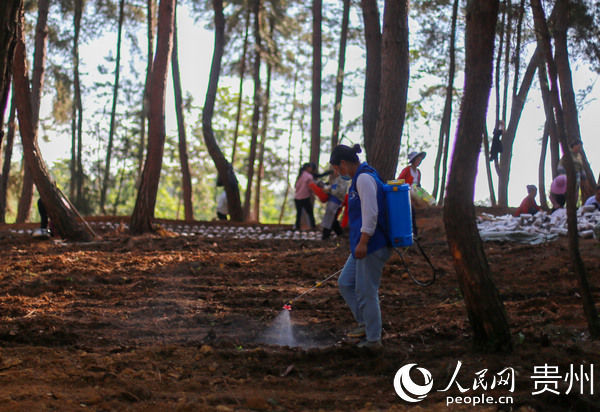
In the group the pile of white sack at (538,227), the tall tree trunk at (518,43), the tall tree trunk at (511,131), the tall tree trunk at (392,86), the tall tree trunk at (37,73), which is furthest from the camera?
the tall tree trunk at (511,131)

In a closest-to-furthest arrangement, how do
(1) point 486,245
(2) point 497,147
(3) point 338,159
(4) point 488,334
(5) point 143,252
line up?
(4) point 488,334, (3) point 338,159, (5) point 143,252, (1) point 486,245, (2) point 497,147

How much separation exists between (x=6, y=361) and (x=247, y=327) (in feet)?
8.91

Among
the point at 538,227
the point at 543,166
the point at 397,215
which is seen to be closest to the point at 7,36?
the point at 397,215

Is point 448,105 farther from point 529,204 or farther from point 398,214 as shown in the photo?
point 398,214

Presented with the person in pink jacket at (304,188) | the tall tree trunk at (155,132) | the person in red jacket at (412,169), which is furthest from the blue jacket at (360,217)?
the person in pink jacket at (304,188)

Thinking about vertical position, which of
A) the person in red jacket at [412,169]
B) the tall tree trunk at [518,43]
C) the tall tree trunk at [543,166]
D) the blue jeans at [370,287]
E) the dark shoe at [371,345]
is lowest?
the dark shoe at [371,345]

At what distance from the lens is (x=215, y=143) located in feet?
73.4

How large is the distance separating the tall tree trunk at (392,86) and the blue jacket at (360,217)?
6.71 metres

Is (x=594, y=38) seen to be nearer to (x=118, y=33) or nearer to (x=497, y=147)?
(x=497, y=147)

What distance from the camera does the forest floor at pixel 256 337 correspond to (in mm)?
4684

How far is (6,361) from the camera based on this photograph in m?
5.29

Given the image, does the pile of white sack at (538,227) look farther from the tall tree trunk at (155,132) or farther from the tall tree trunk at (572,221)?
the tall tree trunk at (155,132)

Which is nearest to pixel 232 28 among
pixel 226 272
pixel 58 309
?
pixel 226 272

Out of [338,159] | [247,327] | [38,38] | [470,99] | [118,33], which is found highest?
[118,33]
